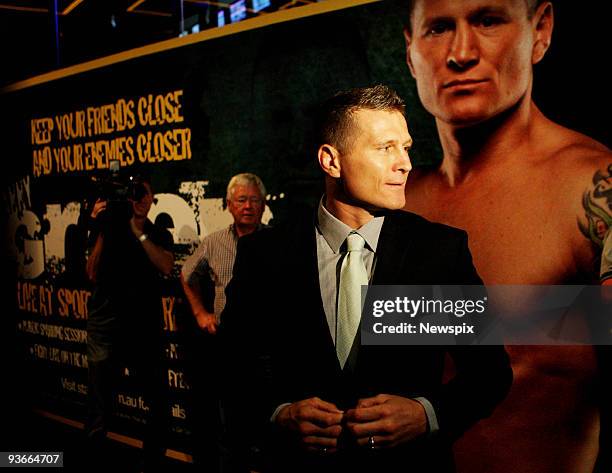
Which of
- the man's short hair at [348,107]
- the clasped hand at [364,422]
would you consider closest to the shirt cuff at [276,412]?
the clasped hand at [364,422]

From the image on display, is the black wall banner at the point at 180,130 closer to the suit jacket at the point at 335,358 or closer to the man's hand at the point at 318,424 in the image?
the suit jacket at the point at 335,358

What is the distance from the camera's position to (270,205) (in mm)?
2836

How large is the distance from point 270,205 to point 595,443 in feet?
5.63

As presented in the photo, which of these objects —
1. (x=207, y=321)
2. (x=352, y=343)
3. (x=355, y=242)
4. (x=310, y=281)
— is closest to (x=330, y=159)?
(x=355, y=242)


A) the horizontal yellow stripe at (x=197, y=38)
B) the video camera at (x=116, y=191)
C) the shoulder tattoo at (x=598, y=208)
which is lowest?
the shoulder tattoo at (x=598, y=208)

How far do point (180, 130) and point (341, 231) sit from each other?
1.64 meters

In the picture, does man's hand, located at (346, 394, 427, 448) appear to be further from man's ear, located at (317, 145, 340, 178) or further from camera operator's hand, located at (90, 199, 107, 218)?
camera operator's hand, located at (90, 199, 107, 218)

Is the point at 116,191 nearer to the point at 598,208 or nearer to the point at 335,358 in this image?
the point at 335,358

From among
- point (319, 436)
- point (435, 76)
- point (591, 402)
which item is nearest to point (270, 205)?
point (435, 76)

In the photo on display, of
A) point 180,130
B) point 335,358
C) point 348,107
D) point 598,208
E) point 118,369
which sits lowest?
point 118,369

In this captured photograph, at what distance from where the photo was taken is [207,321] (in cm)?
301

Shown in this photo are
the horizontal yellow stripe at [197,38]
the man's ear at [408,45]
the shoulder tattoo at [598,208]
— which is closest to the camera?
the shoulder tattoo at [598,208]

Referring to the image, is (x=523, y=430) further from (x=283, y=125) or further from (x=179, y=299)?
(x=179, y=299)

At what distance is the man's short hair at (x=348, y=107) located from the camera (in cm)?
179
